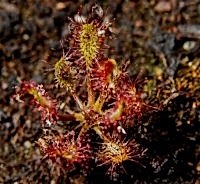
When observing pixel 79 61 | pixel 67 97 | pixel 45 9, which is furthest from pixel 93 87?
pixel 45 9

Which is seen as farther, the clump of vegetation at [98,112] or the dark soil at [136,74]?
the dark soil at [136,74]

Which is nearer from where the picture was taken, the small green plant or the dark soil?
the small green plant

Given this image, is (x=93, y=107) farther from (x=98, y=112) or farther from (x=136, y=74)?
(x=136, y=74)

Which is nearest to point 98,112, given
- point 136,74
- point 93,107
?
point 93,107

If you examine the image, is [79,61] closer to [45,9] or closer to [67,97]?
[67,97]

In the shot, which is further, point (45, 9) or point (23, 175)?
point (45, 9)
